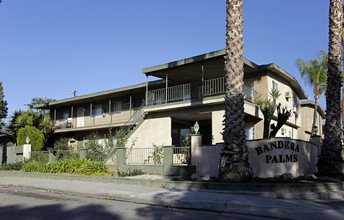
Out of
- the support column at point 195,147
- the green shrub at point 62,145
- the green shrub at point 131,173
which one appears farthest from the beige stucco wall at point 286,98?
the green shrub at point 62,145

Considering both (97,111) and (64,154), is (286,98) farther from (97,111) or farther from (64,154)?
(97,111)

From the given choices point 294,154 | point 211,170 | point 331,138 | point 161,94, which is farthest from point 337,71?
point 161,94

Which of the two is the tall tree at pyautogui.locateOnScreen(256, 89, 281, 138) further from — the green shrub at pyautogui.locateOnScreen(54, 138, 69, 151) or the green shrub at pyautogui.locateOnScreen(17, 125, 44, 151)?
the green shrub at pyautogui.locateOnScreen(17, 125, 44, 151)

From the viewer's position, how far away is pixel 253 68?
19906 millimetres

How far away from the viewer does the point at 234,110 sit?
Answer: 1298 cm

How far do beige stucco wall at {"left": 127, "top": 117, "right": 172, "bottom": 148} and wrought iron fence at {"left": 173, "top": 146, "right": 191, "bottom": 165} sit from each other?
4.20 m

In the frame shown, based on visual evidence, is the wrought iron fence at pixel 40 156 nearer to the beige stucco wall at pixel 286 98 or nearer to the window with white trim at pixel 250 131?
the window with white trim at pixel 250 131

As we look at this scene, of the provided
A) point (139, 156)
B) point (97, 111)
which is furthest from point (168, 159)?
point (97, 111)

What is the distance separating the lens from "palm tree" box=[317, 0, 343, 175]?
14.2m

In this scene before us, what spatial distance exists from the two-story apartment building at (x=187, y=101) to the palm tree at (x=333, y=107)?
4.77m

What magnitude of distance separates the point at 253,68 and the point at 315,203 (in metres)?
11.2

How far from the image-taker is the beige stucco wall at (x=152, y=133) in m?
21.6

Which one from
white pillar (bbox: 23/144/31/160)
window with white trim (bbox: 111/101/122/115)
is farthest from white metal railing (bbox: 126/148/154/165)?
window with white trim (bbox: 111/101/122/115)

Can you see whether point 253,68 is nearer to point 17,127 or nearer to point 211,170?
point 211,170
